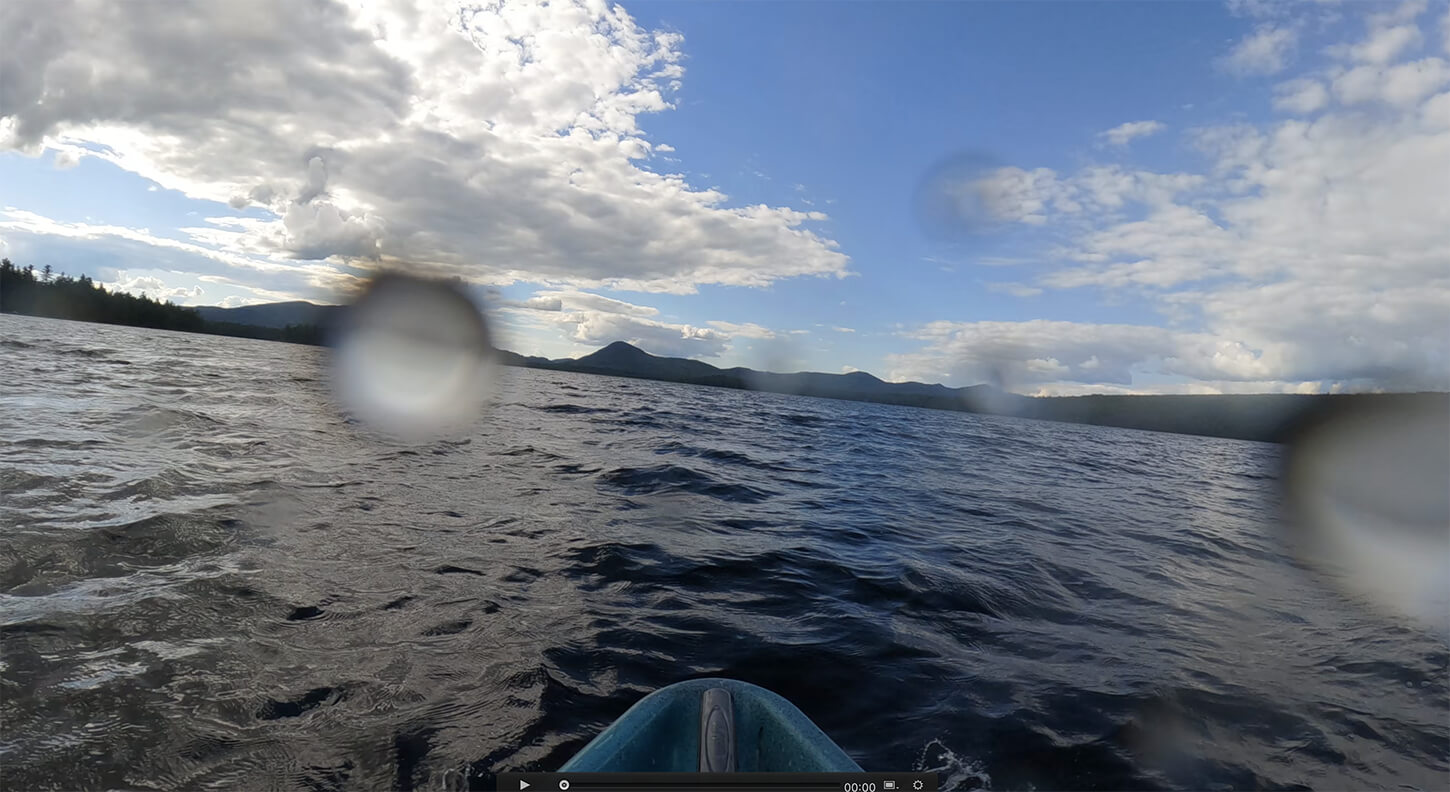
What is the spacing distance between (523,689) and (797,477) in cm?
1360

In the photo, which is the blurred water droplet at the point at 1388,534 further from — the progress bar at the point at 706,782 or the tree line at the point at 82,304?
the tree line at the point at 82,304

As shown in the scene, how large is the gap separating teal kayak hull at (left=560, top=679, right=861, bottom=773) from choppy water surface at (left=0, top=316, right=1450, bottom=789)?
1.00m

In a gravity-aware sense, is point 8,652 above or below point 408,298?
below

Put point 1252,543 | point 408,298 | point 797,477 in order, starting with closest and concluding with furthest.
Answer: point 1252,543 → point 797,477 → point 408,298

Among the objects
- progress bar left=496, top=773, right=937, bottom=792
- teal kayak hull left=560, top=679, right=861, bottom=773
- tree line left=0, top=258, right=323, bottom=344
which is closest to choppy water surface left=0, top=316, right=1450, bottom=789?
teal kayak hull left=560, top=679, right=861, bottom=773

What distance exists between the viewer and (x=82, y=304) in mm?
142625

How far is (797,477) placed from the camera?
58.4ft

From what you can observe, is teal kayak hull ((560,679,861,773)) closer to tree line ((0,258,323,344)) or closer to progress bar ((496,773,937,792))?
progress bar ((496,773,937,792))

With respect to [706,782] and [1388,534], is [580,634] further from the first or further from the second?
[1388,534]

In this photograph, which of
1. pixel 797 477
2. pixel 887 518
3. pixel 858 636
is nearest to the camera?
pixel 858 636

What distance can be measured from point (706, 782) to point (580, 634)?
15.8ft

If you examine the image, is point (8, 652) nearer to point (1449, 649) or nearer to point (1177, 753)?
point (1177, 753)

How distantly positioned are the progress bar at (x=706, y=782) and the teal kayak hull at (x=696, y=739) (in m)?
1.78

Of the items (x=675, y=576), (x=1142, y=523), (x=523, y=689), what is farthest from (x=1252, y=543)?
(x=523, y=689)
